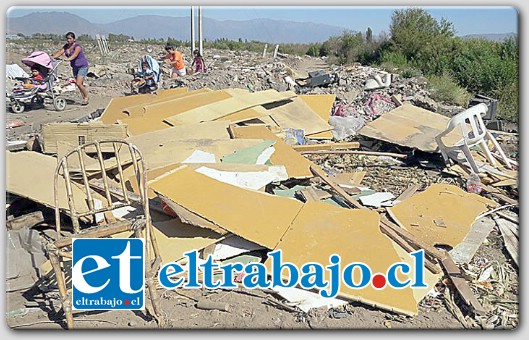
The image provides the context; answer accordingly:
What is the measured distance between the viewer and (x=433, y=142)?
6.46 m

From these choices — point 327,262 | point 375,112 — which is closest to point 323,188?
point 327,262

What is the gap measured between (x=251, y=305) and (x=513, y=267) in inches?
86.0

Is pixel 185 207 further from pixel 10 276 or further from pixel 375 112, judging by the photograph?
pixel 375 112

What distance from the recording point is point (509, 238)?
4480 millimetres

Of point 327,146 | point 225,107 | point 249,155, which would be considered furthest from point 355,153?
point 225,107

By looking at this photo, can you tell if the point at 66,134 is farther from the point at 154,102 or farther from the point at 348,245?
the point at 348,245

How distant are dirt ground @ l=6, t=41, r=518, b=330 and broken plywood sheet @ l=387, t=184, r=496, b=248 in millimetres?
646

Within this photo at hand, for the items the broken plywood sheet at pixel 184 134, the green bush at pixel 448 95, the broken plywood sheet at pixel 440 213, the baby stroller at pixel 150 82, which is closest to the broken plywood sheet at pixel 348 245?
the broken plywood sheet at pixel 440 213

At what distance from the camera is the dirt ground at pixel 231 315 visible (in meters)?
3.39

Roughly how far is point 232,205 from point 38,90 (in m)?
7.17

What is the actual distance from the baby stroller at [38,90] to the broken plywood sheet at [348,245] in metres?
7.36

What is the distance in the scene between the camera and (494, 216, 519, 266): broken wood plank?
4258 millimetres

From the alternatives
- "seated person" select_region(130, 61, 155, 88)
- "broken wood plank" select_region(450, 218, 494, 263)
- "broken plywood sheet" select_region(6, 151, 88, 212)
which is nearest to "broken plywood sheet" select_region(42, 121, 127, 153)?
"broken plywood sheet" select_region(6, 151, 88, 212)

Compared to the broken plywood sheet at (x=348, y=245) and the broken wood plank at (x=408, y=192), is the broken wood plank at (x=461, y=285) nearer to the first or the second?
the broken plywood sheet at (x=348, y=245)
